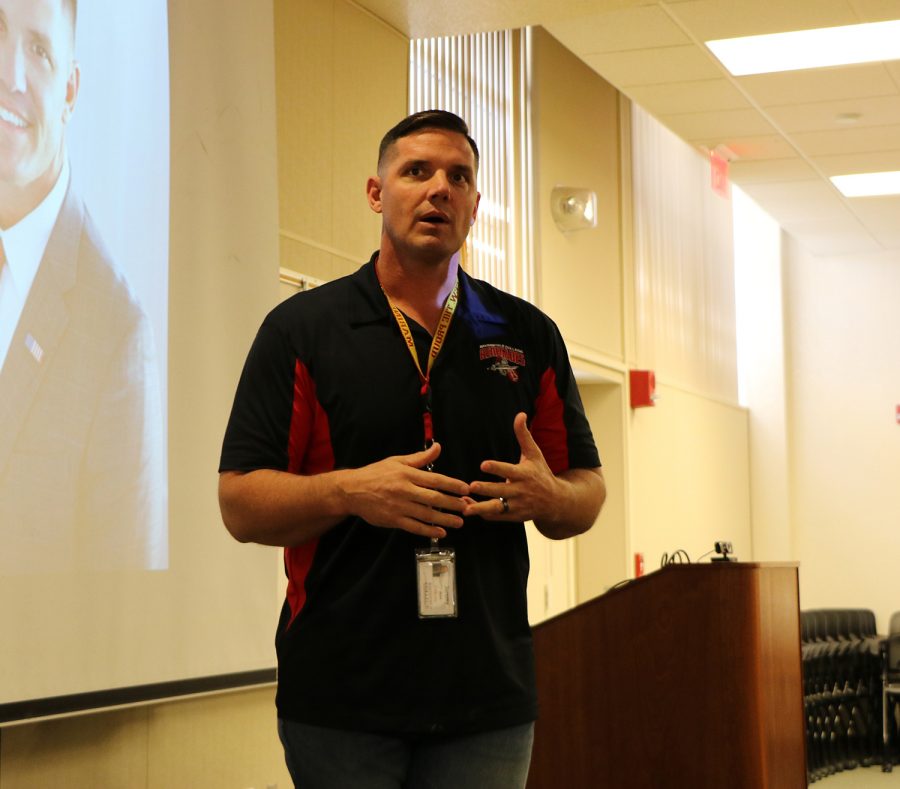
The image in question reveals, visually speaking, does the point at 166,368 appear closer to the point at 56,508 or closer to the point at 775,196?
the point at 56,508

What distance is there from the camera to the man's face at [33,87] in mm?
2918

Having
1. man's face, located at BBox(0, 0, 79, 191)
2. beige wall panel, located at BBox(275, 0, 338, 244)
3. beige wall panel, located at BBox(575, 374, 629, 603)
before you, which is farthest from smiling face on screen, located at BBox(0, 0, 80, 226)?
beige wall panel, located at BBox(575, 374, 629, 603)

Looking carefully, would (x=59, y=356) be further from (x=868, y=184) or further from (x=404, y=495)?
(x=868, y=184)

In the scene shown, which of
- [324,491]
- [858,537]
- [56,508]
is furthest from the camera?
[858,537]

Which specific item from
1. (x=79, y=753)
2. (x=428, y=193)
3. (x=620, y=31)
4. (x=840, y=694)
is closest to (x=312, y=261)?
(x=79, y=753)

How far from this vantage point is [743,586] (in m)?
4.20

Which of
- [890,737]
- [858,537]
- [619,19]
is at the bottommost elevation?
[890,737]

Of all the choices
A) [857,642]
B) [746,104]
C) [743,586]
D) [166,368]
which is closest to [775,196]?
[746,104]

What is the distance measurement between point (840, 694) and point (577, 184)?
14.2ft

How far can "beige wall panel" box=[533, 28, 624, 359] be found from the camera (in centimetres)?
698

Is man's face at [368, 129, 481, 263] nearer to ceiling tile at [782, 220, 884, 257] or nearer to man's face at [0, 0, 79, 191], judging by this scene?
man's face at [0, 0, 79, 191]

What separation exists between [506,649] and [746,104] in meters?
5.86

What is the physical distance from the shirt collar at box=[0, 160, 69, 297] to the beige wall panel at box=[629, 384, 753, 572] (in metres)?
5.50

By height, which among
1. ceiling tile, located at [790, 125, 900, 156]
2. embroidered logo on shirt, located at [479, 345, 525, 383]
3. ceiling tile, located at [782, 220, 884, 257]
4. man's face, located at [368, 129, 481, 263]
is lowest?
embroidered logo on shirt, located at [479, 345, 525, 383]
